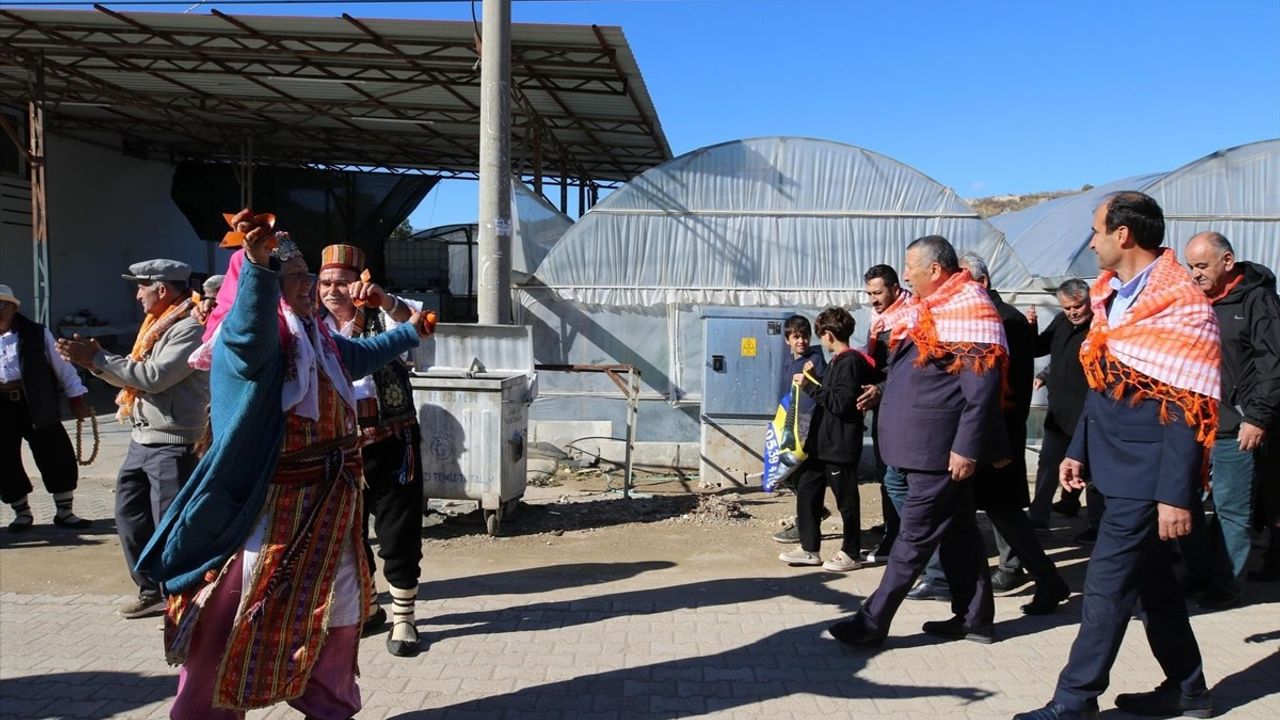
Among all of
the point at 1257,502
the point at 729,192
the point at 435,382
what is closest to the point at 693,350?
the point at 729,192

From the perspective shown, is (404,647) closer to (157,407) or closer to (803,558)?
(157,407)

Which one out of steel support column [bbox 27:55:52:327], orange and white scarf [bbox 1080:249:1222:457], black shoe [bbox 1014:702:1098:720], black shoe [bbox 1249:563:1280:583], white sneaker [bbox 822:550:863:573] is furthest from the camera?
steel support column [bbox 27:55:52:327]

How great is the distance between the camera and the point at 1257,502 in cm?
525

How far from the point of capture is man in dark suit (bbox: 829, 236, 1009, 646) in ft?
12.6

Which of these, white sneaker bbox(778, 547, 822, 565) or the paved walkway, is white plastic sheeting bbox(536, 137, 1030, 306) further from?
the paved walkway

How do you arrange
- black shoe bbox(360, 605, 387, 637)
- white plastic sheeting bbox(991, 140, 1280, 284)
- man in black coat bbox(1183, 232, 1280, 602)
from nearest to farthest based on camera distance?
1. black shoe bbox(360, 605, 387, 637)
2. man in black coat bbox(1183, 232, 1280, 602)
3. white plastic sheeting bbox(991, 140, 1280, 284)

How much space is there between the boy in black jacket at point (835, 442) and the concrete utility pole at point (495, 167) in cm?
329

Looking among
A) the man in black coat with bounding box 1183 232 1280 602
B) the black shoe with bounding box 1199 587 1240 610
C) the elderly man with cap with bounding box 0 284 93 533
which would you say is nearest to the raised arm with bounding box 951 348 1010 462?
the man in black coat with bounding box 1183 232 1280 602

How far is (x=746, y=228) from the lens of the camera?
951 centimetres

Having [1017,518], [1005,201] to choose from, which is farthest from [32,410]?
[1005,201]

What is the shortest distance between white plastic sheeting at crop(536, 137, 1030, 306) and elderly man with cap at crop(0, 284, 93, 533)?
454cm

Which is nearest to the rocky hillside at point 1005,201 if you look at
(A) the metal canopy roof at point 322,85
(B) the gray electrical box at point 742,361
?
(A) the metal canopy roof at point 322,85

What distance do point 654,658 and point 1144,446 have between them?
228 centimetres

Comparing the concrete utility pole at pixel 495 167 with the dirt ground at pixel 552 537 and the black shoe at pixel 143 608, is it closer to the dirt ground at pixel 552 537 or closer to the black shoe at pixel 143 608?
the dirt ground at pixel 552 537
